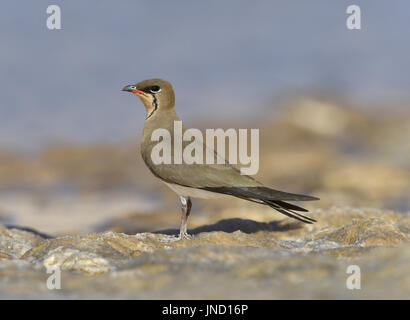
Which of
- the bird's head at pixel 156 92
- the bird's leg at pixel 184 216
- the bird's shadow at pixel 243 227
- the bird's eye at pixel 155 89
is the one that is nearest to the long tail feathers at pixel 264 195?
the bird's leg at pixel 184 216

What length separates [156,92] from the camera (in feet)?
23.0

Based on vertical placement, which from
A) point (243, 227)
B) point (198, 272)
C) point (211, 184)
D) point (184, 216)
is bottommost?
point (198, 272)

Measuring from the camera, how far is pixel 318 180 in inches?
592

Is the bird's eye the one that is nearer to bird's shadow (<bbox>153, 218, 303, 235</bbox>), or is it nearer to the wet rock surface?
bird's shadow (<bbox>153, 218, 303, 235</bbox>)

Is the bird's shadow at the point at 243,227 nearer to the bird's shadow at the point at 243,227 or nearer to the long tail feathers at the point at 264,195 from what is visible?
the bird's shadow at the point at 243,227

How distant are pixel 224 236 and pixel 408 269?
7.23ft

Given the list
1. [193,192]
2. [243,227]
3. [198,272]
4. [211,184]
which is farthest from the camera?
[243,227]

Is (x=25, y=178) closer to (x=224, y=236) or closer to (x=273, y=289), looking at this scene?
(x=224, y=236)

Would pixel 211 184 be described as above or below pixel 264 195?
above

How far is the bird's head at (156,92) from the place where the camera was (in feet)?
23.0

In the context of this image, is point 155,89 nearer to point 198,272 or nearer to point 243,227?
point 243,227

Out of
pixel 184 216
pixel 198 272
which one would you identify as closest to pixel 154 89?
pixel 184 216

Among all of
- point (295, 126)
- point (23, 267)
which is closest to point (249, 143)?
point (295, 126)

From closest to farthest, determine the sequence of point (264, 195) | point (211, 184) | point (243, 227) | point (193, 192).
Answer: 1. point (264, 195)
2. point (211, 184)
3. point (193, 192)
4. point (243, 227)
